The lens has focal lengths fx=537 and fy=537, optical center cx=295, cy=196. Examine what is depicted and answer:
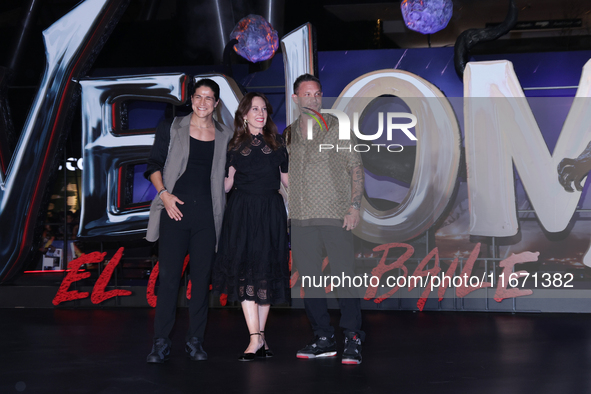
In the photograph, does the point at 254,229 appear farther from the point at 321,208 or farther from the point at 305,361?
the point at 305,361

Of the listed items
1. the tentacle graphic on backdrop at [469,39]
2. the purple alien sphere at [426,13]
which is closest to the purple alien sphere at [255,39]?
the purple alien sphere at [426,13]

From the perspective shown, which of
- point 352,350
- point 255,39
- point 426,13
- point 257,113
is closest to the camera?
point 352,350

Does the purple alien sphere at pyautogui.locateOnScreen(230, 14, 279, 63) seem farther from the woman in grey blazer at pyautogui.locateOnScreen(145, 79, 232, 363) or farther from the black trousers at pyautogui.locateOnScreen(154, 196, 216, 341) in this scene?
the black trousers at pyautogui.locateOnScreen(154, 196, 216, 341)

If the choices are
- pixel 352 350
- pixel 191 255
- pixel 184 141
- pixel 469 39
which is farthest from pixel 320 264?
pixel 469 39

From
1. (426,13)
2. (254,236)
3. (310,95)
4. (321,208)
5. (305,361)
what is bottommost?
(305,361)

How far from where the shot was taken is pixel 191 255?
9.31ft

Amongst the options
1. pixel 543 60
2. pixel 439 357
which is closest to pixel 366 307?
pixel 439 357

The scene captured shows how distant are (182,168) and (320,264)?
879 millimetres

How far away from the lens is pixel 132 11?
26.9 feet

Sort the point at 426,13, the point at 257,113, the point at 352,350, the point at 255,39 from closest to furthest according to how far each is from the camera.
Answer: the point at 352,350 → the point at 257,113 → the point at 426,13 → the point at 255,39

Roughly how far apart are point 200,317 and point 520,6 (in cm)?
722

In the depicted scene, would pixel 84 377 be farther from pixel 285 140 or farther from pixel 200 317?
pixel 285 140

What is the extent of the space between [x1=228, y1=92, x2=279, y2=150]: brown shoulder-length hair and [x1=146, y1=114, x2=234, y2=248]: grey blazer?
79mm

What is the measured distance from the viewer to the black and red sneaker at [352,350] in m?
2.67
